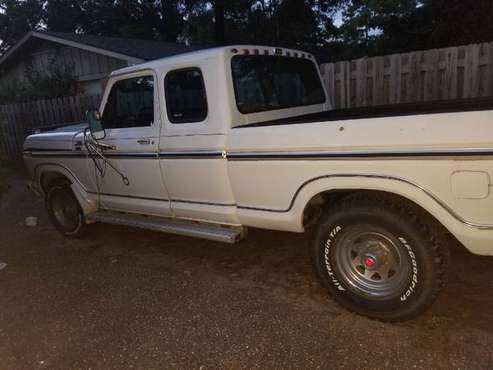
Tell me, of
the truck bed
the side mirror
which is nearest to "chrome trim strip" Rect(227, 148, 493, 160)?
the truck bed

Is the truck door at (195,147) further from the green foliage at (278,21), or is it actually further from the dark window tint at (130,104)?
the green foliage at (278,21)

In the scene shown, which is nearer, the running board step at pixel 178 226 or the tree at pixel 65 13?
the running board step at pixel 178 226

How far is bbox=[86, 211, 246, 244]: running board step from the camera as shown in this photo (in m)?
3.90

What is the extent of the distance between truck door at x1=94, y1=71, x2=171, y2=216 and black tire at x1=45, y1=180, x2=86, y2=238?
2.76 feet

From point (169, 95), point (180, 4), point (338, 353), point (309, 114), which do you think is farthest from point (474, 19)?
point (180, 4)

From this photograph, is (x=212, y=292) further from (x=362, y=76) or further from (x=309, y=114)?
(x=362, y=76)

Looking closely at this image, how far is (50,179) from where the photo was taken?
5.91 metres

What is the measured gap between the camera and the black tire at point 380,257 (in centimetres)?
297

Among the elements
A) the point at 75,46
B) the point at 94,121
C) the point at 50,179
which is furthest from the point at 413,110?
the point at 75,46

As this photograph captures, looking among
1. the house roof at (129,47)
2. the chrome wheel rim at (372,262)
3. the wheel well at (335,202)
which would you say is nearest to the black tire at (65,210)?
the wheel well at (335,202)

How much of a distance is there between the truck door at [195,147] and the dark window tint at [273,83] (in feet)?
0.86

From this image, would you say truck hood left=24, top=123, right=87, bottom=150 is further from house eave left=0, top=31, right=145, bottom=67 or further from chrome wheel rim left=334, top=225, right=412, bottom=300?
house eave left=0, top=31, right=145, bottom=67

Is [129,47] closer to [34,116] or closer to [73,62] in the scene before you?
[73,62]

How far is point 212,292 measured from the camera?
156 inches
